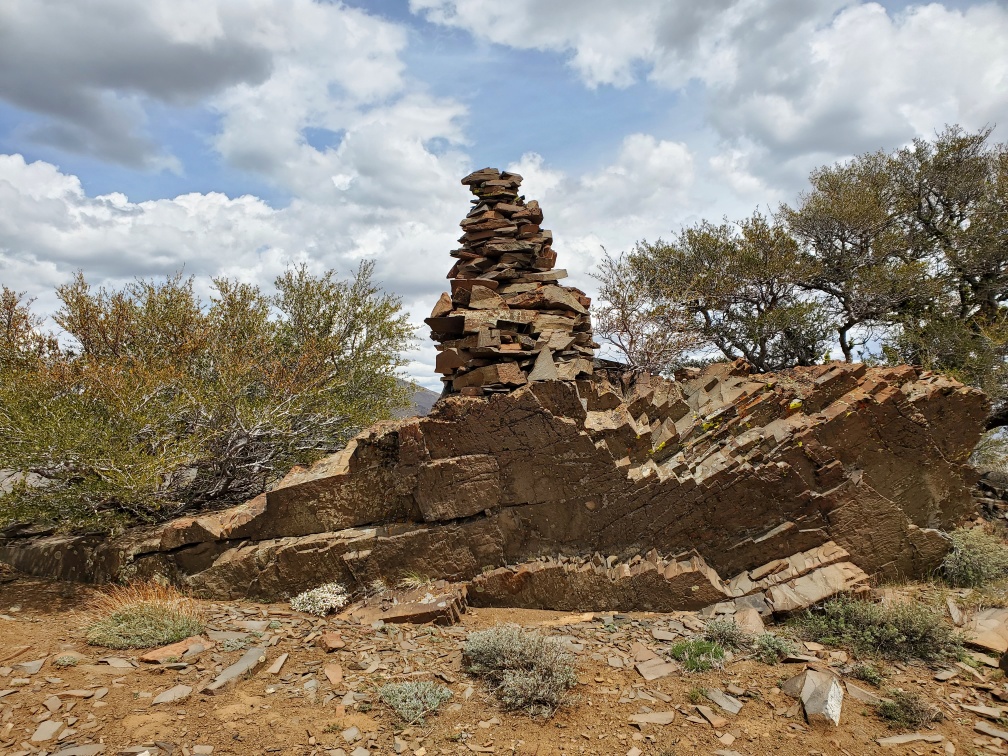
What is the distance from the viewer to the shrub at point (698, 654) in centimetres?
744

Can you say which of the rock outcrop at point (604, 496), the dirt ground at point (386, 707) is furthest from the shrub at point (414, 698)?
the rock outcrop at point (604, 496)

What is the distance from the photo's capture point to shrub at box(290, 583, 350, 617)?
979 centimetres

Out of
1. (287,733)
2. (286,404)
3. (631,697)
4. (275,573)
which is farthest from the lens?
(286,404)

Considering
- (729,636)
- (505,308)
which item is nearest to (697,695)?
(729,636)

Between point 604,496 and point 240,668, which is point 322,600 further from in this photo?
point 604,496

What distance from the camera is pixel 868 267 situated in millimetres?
21672

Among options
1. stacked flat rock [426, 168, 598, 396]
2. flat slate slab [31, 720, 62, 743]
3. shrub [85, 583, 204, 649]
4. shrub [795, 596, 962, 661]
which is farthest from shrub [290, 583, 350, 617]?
shrub [795, 596, 962, 661]

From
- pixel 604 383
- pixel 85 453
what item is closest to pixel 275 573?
pixel 85 453

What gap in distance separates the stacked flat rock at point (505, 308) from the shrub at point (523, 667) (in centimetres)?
453

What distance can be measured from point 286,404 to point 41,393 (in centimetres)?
489

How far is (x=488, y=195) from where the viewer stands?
527 inches

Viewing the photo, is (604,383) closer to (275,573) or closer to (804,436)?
(804,436)

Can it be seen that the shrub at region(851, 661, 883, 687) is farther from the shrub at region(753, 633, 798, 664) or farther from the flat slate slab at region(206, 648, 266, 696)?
the flat slate slab at region(206, 648, 266, 696)

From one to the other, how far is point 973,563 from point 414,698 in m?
9.78
